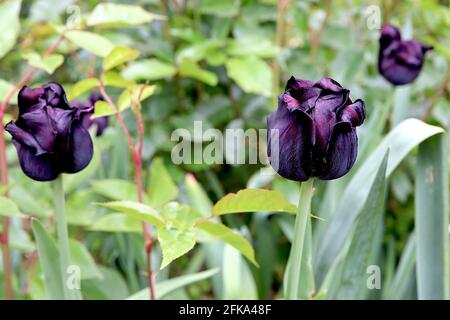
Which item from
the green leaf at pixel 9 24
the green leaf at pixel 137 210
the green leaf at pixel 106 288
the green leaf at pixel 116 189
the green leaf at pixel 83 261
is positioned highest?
the green leaf at pixel 9 24

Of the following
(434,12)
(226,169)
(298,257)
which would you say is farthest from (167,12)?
(298,257)

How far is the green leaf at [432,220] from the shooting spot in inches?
28.4

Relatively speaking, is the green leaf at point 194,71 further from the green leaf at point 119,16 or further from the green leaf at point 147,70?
the green leaf at point 119,16

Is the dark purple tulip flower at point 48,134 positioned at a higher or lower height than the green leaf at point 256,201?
higher

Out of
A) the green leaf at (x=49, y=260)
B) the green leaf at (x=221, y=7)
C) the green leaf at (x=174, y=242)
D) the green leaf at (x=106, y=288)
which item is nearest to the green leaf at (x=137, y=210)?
the green leaf at (x=174, y=242)

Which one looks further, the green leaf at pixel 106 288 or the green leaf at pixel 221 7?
the green leaf at pixel 221 7

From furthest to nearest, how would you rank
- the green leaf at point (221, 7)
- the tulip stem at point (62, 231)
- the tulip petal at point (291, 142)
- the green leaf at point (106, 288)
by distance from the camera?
1. the green leaf at point (221, 7)
2. the green leaf at point (106, 288)
3. the tulip stem at point (62, 231)
4. the tulip petal at point (291, 142)

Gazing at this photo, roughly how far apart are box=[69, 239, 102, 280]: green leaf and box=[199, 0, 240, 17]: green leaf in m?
0.57

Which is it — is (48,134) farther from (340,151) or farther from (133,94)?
(340,151)

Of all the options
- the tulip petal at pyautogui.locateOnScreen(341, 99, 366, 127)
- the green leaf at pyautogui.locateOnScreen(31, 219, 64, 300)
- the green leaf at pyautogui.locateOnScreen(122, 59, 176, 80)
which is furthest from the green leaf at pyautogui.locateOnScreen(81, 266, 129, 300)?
the tulip petal at pyautogui.locateOnScreen(341, 99, 366, 127)

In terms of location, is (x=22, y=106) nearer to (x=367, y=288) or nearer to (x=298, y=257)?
(x=298, y=257)

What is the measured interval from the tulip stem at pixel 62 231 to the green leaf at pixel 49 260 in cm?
5

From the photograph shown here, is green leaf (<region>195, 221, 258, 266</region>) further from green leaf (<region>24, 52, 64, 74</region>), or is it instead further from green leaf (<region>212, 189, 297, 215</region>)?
green leaf (<region>24, 52, 64, 74</region>)

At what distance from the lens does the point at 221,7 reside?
4.24 feet
